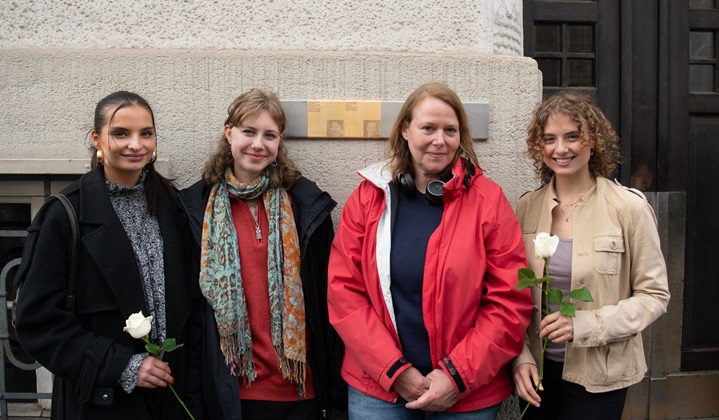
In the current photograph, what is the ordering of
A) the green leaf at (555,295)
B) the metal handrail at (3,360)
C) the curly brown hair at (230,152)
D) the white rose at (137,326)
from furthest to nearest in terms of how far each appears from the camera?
the metal handrail at (3,360)
the curly brown hair at (230,152)
the green leaf at (555,295)
the white rose at (137,326)

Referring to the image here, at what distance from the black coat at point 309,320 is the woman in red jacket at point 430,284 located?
13 cm

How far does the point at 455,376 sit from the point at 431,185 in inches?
27.8

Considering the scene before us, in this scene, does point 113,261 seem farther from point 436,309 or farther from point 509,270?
point 509,270

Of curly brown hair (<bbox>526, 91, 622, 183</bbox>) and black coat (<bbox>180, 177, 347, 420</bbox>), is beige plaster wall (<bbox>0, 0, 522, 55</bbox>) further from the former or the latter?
black coat (<bbox>180, 177, 347, 420</bbox>)

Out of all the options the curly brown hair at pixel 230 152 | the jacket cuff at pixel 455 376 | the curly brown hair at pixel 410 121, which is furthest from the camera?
the curly brown hair at pixel 230 152

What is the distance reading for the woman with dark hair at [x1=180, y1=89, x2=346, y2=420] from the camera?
7.23ft

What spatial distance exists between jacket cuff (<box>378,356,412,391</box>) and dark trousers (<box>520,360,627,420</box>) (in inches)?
25.8

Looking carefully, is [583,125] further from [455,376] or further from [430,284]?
[455,376]

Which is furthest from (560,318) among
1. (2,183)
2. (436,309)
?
(2,183)

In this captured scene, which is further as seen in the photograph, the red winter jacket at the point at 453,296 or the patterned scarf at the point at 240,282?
the patterned scarf at the point at 240,282

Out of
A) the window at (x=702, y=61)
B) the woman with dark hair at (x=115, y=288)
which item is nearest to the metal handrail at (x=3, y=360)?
the woman with dark hair at (x=115, y=288)

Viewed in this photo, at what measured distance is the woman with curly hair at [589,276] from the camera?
6.75ft

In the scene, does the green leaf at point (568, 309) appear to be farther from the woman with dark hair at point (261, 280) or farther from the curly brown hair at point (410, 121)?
the woman with dark hair at point (261, 280)

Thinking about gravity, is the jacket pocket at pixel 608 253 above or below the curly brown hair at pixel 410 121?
below
